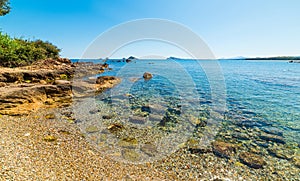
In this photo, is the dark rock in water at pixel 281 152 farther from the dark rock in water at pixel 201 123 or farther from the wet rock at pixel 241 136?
the dark rock in water at pixel 201 123

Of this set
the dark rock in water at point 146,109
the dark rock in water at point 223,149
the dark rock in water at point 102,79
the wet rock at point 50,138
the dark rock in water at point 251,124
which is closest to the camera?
the wet rock at point 50,138

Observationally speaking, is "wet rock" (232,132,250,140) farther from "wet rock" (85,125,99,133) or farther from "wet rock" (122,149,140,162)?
"wet rock" (85,125,99,133)

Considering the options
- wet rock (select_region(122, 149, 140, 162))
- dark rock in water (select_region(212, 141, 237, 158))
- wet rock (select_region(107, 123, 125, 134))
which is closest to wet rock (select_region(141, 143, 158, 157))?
wet rock (select_region(122, 149, 140, 162))

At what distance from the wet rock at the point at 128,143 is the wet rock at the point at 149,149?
0.36 metres

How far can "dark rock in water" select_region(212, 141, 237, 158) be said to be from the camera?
5.34 m

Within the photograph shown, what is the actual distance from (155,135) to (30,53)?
813 inches

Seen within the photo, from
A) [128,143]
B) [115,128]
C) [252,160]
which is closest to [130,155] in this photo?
[128,143]

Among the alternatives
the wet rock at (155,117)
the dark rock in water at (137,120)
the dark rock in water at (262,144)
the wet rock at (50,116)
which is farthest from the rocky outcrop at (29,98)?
the dark rock in water at (262,144)

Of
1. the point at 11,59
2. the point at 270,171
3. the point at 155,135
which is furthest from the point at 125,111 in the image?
the point at 11,59

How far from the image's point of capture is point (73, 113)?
26.8ft

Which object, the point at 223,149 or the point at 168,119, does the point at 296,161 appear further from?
the point at 168,119

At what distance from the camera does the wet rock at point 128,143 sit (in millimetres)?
5612

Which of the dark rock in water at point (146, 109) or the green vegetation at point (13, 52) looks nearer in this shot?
the dark rock in water at point (146, 109)

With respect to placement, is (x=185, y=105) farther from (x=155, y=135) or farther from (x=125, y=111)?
(x=155, y=135)
